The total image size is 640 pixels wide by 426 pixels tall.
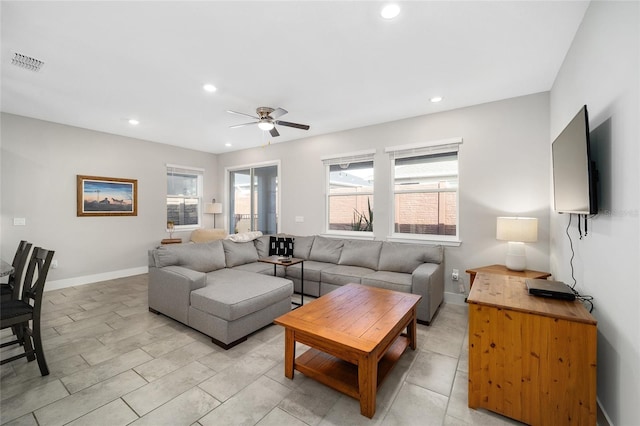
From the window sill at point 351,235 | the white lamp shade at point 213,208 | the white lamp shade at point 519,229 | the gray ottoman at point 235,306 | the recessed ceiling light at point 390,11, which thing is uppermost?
the recessed ceiling light at point 390,11

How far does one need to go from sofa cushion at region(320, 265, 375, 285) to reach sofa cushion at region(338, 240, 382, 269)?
94 mm

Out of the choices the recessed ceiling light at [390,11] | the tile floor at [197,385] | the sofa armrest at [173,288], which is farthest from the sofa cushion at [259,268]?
the recessed ceiling light at [390,11]

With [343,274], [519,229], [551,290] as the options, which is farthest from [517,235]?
[343,274]

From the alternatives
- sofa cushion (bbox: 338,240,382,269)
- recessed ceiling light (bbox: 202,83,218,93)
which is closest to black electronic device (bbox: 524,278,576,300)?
sofa cushion (bbox: 338,240,382,269)

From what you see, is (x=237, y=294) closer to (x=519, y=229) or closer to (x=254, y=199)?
(x=519, y=229)

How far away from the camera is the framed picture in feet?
15.7

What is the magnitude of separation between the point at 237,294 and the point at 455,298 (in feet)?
9.79

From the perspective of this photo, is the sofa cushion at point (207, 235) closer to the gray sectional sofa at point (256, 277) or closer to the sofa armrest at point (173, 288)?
the gray sectional sofa at point (256, 277)

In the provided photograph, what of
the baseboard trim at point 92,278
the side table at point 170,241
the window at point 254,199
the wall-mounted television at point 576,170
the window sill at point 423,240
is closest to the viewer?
the wall-mounted television at point 576,170

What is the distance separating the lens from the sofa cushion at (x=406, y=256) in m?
3.70

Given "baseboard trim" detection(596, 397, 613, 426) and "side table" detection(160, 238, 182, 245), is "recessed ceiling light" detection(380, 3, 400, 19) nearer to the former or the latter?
"baseboard trim" detection(596, 397, 613, 426)

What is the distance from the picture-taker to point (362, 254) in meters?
4.16

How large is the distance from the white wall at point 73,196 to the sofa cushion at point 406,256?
4.88m

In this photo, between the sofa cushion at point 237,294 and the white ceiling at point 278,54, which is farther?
the sofa cushion at point 237,294
